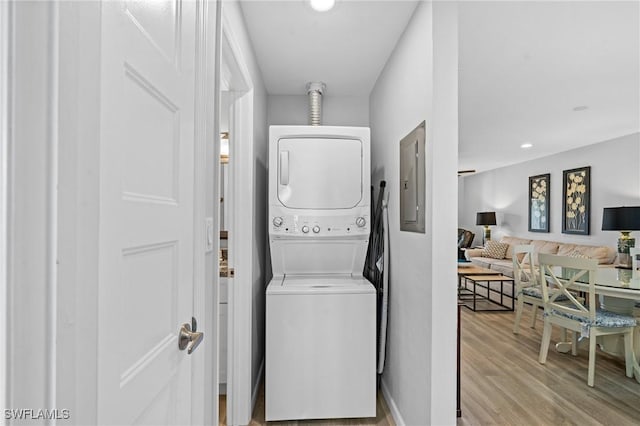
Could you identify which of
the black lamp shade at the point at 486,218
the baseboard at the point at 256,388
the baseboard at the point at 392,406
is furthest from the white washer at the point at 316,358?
the black lamp shade at the point at 486,218

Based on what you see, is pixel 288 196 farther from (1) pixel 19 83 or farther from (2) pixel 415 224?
(1) pixel 19 83

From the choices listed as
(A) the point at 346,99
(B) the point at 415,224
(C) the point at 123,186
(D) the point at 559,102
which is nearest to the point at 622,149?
(D) the point at 559,102

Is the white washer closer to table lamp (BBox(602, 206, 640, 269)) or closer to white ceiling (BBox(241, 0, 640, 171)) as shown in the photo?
white ceiling (BBox(241, 0, 640, 171))

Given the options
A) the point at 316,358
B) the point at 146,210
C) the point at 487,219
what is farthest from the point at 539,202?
the point at 146,210

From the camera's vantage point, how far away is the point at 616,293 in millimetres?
2740

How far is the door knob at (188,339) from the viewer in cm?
101

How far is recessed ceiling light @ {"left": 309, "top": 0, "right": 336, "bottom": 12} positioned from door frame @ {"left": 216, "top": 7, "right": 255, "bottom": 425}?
0.53 meters

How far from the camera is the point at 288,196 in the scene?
2420 mm

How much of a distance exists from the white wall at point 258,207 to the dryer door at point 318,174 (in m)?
0.22

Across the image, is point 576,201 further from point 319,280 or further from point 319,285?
point 319,285

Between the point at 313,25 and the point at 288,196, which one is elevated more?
the point at 313,25

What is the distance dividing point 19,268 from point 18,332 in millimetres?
78

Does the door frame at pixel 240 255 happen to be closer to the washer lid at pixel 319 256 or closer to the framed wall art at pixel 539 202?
the washer lid at pixel 319 256

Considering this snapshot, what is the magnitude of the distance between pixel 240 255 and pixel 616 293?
2.72 metres
